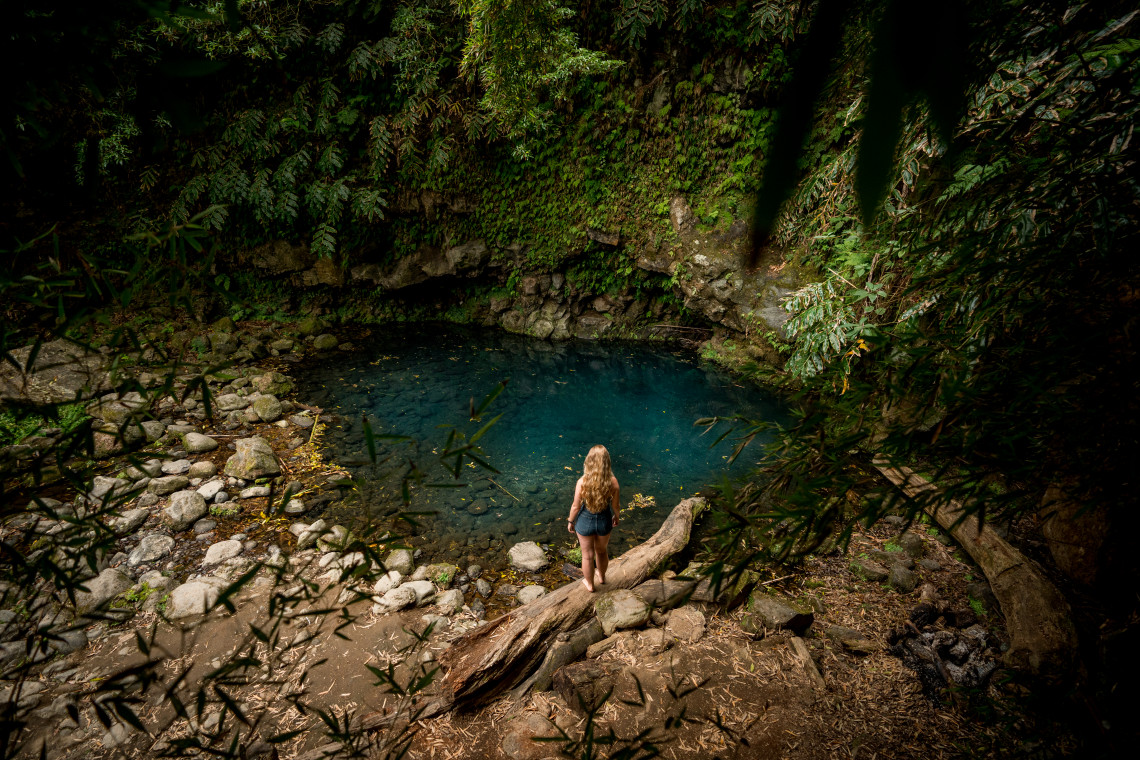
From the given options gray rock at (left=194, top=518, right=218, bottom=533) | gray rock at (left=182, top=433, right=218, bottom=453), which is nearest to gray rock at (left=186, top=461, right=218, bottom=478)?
gray rock at (left=182, top=433, right=218, bottom=453)

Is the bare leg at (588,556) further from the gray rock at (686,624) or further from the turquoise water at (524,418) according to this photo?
the turquoise water at (524,418)

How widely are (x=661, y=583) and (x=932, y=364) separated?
2.48 m

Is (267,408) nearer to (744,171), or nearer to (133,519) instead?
(133,519)

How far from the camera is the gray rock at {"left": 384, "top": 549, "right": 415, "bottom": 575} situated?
159 inches

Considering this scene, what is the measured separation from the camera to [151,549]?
12.7ft

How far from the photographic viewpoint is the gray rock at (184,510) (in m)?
4.17

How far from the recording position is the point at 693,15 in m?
6.58

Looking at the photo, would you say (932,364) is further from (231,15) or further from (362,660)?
(362,660)

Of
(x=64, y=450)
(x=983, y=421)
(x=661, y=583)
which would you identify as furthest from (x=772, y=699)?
(x=64, y=450)

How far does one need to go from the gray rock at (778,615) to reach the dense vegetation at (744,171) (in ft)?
2.30

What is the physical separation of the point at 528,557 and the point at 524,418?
2.96m

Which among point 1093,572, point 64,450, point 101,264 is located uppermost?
point 101,264

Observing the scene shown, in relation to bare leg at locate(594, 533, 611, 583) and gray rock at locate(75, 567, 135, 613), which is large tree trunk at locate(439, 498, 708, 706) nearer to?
bare leg at locate(594, 533, 611, 583)

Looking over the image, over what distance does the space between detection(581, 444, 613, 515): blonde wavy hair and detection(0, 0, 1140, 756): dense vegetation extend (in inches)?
46.0
